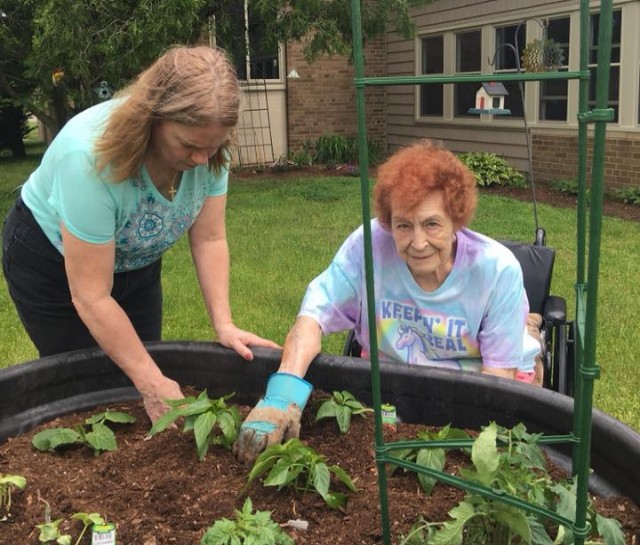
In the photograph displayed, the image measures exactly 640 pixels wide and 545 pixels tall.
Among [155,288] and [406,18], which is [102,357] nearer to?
[155,288]

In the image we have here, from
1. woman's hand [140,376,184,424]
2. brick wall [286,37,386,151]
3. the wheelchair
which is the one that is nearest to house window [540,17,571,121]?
brick wall [286,37,386,151]

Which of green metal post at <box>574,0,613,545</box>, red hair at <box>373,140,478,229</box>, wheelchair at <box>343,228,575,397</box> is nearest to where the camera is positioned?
green metal post at <box>574,0,613,545</box>

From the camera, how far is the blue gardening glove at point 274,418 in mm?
1695

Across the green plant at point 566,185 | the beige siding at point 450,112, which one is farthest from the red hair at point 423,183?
the beige siding at point 450,112

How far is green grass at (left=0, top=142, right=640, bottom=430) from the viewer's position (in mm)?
3895

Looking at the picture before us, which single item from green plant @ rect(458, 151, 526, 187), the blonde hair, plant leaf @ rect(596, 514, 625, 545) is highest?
the blonde hair

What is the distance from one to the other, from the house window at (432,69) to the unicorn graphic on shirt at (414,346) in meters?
10.1

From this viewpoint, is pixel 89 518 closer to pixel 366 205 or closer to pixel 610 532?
pixel 366 205

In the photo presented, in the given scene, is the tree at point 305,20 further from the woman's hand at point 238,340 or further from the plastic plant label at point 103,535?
the plastic plant label at point 103,535

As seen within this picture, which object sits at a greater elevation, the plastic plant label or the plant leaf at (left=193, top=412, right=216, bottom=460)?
the plant leaf at (left=193, top=412, right=216, bottom=460)

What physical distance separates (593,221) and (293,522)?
835 millimetres

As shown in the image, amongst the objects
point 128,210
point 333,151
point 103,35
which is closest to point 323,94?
point 333,151

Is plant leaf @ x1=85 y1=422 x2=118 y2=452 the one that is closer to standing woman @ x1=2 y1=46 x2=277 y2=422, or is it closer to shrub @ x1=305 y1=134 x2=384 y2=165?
standing woman @ x1=2 y1=46 x2=277 y2=422

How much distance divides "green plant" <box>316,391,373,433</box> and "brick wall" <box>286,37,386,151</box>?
10.9m
